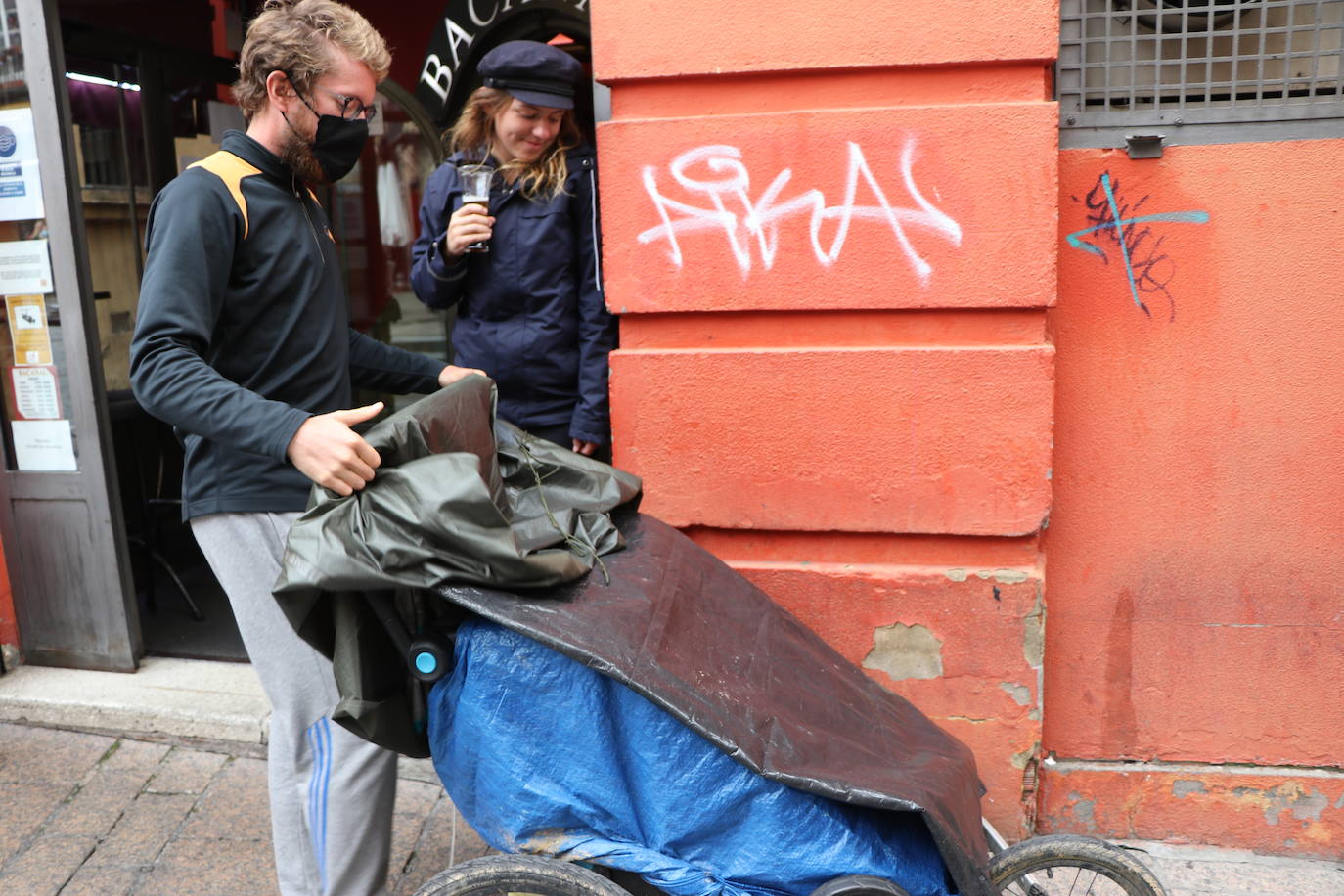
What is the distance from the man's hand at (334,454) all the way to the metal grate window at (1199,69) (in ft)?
6.60

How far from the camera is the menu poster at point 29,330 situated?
3930 millimetres

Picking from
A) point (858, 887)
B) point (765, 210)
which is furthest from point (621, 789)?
point (765, 210)

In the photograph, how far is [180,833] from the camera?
323 centimetres

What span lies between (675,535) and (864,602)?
0.83 metres

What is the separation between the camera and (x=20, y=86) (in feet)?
12.4

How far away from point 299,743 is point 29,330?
7.62 ft

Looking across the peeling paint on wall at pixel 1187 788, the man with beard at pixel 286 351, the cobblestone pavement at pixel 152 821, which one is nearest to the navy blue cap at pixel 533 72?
the man with beard at pixel 286 351

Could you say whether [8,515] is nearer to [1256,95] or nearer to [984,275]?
[984,275]

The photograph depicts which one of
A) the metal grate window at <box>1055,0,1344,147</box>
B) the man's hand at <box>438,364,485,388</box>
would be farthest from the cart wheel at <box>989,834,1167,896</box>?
the metal grate window at <box>1055,0,1344,147</box>

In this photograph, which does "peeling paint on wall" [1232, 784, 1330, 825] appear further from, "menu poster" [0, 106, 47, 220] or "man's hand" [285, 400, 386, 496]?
"menu poster" [0, 106, 47, 220]

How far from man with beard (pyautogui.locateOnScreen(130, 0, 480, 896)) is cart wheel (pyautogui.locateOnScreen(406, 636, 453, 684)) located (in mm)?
554

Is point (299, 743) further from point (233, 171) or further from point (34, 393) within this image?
point (34, 393)

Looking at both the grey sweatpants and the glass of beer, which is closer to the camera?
the grey sweatpants

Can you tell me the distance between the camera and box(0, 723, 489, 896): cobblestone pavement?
9.91ft
